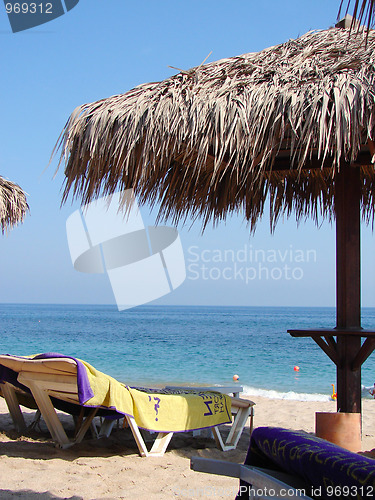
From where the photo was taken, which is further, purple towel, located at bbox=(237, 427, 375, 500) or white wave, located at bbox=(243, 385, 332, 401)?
white wave, located at bbox=(243, 385, 332, 401)

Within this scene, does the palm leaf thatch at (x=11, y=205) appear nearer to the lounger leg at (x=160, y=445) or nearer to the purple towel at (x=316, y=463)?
the lounger leg at (x=160, y=445)

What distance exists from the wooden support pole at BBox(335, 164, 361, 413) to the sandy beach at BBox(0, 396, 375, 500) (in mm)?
472

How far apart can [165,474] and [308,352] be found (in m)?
17.2

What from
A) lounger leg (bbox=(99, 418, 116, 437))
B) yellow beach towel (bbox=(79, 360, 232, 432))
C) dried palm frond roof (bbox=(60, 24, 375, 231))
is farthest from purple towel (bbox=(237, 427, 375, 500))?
lounger leg (bbox=(99, 418, 116, 437))

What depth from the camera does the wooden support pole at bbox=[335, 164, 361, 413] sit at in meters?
3.35

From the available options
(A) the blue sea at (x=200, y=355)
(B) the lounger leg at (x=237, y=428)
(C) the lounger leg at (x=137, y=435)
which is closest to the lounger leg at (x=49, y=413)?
(C) the lounger leg at (x=137, y=435)

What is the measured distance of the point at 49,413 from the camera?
3.21 meters

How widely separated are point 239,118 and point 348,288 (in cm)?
137

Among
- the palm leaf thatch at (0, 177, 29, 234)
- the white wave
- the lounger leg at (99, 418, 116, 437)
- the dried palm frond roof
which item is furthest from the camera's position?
the white wave

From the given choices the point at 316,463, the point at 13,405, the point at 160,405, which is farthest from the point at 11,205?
the point at 316,463

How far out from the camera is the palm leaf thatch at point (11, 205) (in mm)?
7309

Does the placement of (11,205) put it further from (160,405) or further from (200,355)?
(200,355)

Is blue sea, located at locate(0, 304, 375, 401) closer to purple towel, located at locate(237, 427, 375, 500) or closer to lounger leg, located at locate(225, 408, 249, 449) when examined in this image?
lounger leg, located at locate(225, 408, 249, 449)

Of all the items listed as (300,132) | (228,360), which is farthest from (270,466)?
(228,360)
